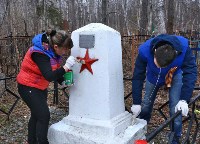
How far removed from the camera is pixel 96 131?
319 cm

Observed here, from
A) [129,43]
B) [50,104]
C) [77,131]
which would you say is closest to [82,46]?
[77,131]

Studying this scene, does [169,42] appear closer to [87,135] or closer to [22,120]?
[87,135]

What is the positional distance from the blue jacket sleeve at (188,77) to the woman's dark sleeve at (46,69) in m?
1.33

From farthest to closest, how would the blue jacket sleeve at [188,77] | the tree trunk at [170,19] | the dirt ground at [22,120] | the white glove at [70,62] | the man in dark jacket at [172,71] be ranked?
the tree trunk at [170,19]
the dirt ground at [22,120]
the blue jacket sleeve at [188,77]
the man in dark jacket at [172,71]
the white glove at [70,62]

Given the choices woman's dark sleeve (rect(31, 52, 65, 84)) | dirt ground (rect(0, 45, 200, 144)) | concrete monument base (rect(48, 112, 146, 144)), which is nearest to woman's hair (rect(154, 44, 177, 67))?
concrete monument base (rect(48, 112, 146, 144))

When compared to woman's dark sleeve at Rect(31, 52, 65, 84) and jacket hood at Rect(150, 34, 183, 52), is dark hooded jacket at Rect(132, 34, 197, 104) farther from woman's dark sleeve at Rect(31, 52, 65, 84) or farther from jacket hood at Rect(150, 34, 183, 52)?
woman's dark sleeve at Rect(31, 52, 65, 84)

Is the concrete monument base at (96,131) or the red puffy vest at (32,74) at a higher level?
the red puffy vest at (32,74)

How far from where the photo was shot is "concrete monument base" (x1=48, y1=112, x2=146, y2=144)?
123 inches

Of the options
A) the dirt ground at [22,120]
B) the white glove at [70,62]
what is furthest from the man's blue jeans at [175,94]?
the white glove at [70,62]

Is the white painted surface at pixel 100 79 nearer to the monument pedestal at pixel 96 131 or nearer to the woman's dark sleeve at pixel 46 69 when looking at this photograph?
the monument pedestal at pixel 96 131

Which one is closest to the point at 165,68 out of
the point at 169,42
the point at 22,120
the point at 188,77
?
the point at 188,77

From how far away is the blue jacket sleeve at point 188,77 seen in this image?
3.32m

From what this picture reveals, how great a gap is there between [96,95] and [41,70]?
63 cm

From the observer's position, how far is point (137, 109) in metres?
3.46
